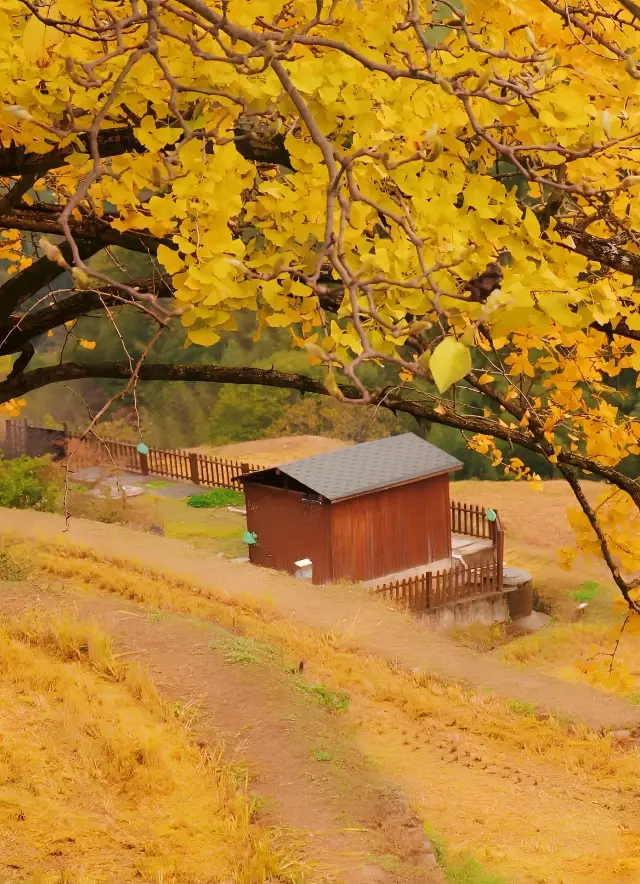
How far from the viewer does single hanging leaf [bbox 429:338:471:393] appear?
5.56 ft

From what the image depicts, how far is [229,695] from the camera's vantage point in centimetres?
841

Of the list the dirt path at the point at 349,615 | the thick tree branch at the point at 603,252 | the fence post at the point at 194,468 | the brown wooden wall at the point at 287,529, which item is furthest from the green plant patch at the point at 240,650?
the fence post at the point at 194,468

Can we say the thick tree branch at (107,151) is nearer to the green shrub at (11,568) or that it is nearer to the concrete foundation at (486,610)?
the green shrub at (11,568)

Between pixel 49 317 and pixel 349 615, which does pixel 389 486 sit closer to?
pixel 349 615

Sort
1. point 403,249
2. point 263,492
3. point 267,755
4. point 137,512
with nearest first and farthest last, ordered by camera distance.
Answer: point 403,249, point 267,755, point 263,492, point 137,512

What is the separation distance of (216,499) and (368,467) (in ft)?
21.6

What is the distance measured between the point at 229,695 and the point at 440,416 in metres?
4.56

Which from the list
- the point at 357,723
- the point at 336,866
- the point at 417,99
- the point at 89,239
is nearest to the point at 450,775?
the point at 357,723

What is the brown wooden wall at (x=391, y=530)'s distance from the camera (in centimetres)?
1967

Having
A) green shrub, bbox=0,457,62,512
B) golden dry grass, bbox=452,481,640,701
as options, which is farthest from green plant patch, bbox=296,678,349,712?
green shrub, bbox=0,457,62,512

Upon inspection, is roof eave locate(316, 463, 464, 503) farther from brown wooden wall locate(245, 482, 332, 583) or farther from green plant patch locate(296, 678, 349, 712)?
green plant patch locate(296, 678, 349, 712)

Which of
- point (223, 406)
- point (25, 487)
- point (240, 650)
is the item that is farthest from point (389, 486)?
point (223, 406)

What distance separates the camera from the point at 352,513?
783 inches

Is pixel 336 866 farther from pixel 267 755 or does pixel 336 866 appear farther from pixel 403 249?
pixel 403 249
